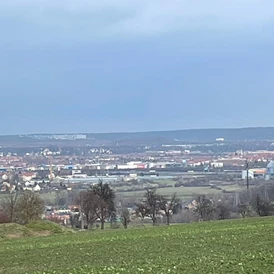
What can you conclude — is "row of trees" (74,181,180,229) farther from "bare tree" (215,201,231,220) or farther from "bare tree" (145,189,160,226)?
"bare tree" (215,201,231,220)

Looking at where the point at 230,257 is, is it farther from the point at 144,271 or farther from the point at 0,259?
the point at 0,259

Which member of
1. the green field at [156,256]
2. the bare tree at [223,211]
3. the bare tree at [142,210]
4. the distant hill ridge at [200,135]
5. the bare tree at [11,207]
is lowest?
the bare tree at [223,211]

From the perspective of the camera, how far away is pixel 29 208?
66.2m

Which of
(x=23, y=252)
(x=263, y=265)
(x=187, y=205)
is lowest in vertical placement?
(x=187, y=205)

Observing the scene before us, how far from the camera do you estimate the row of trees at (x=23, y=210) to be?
66312 mm

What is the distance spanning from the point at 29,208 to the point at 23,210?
3.91 ft

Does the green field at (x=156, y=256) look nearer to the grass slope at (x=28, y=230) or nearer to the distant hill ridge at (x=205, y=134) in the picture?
the grass slope at (x=28, y=230)

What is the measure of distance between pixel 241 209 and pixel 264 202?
298 centimetres

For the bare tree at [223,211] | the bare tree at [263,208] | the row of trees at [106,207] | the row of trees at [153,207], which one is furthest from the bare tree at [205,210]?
the bare tree at [263,208]

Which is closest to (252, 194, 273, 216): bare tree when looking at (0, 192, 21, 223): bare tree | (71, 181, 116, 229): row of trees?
(71, 181, 116, 229): row of trees

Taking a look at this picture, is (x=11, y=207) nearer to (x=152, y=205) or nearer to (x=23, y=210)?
(x=23, y=210)

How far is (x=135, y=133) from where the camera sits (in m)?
190

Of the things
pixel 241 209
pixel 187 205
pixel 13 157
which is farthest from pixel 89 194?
pixel 13 157

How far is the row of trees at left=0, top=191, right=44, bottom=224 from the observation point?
218 feet
